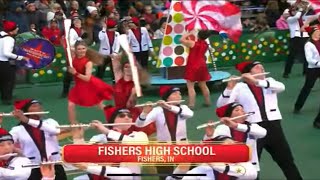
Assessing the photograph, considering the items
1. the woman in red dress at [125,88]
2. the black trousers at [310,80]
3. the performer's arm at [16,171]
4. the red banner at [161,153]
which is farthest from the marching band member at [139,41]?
the red banner at [161,153]

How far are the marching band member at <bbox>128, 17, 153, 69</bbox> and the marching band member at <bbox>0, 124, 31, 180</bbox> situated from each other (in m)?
8.11

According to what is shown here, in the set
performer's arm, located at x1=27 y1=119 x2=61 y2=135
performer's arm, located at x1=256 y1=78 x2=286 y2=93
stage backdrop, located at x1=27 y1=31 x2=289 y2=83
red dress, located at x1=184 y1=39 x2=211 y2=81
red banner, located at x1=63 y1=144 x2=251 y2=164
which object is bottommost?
stage backdrop, located at x1=27 y1=31 x2=289 y2=83

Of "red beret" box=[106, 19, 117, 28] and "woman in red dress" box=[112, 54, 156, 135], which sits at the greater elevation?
"red beret" box=[106, 19, 117, 28]

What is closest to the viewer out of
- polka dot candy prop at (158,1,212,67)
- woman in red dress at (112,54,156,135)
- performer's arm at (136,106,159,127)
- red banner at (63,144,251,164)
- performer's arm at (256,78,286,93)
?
red banner at (63,144,251,164)

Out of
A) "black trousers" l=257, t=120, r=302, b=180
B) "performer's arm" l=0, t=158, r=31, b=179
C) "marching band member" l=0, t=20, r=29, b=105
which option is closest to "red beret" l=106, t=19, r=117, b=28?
"marching band member" l=0, t=20, r=29, b=105

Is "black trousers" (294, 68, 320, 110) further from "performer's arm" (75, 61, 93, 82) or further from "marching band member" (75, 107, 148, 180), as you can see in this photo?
"marching band member" (75, 107, 148, 180)

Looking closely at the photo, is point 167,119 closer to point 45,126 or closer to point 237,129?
point 237,129

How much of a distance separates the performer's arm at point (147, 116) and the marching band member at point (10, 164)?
1643 millimetres

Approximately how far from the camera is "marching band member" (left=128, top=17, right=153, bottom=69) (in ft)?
45.6

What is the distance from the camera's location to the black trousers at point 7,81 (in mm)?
12414

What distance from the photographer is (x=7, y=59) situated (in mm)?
12258

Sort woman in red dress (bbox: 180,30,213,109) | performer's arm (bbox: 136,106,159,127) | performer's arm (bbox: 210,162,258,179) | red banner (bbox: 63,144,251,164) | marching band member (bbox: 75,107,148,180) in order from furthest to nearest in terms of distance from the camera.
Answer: woman in red dress (bbox: 180,30,213,109) → performer's arm (bbox: 136,106,159,127) → performer's arm (bbox: 210,162,258,179) → marching band member (bbox: 75,107,148,180) → red banner (bbox: 63,144,251,164)

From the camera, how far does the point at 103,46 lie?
13.7 meters

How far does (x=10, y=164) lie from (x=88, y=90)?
383cm
